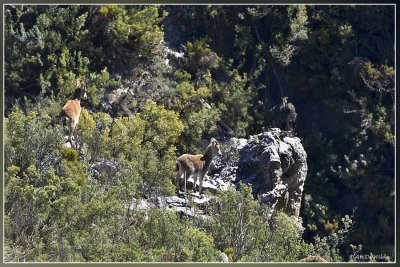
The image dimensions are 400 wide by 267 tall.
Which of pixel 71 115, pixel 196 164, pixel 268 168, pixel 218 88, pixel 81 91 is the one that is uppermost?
pixel 218 88

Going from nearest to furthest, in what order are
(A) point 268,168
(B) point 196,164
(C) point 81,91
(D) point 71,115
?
(B) point 196,164 < (D) point 71,115 < (C) point 81,91 < (A) point 268,168

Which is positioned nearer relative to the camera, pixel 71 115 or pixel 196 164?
pixel 196 164

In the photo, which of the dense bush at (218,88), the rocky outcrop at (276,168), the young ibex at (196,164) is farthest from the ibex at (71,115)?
the rocky outcrop at (276,168)

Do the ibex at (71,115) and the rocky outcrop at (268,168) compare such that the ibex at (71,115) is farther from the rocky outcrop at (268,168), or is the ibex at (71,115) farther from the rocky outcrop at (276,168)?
the rocky outcrop at (276,168)

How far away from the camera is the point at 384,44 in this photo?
878 inches

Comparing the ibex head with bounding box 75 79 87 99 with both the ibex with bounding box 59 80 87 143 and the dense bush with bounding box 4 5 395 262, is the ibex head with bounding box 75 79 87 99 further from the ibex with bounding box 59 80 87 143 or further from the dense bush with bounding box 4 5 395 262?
the ibex with bounding box 59 80 87 143

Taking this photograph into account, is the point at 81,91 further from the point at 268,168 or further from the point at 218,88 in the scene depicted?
the point at 218,88

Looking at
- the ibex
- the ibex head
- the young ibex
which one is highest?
the ibex head

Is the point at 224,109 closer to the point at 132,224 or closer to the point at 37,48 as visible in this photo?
the point at 37,48

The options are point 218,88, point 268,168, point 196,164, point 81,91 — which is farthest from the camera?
point 218,88

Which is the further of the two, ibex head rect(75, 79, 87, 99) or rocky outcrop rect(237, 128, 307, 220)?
rocky outcrop rect(237, 128, 307, 220)

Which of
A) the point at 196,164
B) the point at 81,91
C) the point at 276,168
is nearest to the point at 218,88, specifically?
the point at 276,168

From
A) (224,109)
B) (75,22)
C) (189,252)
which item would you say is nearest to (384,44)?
(224,109)

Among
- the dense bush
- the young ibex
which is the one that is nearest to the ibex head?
the dense bush
